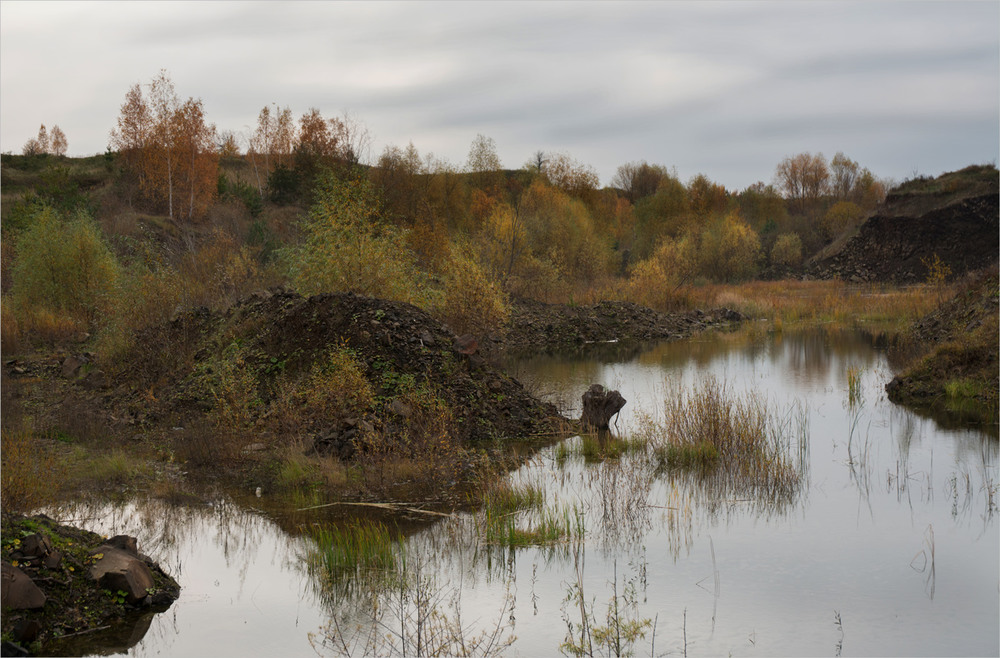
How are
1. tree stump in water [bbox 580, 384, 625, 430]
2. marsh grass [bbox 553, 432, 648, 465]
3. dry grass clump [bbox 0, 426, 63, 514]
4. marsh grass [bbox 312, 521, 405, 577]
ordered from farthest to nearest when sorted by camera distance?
tree stump in water [bbox 580, 384, 625, 430], marsh grass [bbox 553, 432, 648, 465], dry grass clump [bbox 0, 426, 63, 514], marsh grass [bbox 312, 521, 405, 577]

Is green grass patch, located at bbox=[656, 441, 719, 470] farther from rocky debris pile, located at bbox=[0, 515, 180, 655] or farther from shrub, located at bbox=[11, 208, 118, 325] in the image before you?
shrub, located at bbox=[11, 208, 118, 325]

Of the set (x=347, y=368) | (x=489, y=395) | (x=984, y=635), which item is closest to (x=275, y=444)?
(x=347, y=368)

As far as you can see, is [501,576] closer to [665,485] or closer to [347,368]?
[665,485]

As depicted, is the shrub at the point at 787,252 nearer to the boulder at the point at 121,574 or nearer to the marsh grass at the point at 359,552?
the marsh grass at the point at 359,552

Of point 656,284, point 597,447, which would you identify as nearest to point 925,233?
point 656,284

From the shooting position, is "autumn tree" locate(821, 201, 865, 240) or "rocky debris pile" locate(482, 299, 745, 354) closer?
"rocky debris pile" locate(482, 299, 745, 354)

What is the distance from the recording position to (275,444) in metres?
13.4

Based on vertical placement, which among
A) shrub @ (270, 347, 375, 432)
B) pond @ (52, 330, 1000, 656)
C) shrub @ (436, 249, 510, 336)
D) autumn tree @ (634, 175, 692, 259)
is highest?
autumn tree @ (634, 175, 692, 259)

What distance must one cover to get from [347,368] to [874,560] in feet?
28.3

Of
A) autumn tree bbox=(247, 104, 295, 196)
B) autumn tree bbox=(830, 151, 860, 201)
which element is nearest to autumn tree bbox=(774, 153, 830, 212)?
autumn tree bbox=(830, 151, 860, 201)

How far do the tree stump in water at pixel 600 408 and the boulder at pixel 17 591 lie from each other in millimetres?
10048

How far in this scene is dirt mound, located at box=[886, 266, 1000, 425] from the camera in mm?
17203

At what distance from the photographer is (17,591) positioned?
22.2 feet

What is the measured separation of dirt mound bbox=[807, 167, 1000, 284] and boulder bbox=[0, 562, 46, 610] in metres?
63.1
